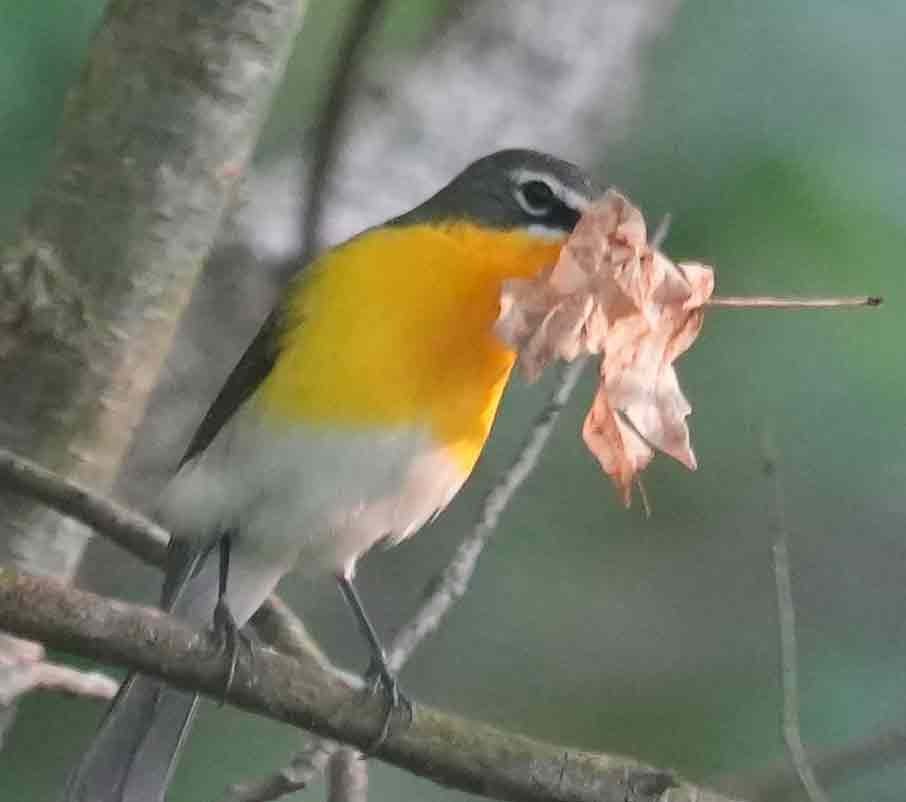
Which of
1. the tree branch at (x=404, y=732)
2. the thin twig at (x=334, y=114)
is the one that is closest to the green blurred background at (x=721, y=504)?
the thin twig at (x=334, y=114)

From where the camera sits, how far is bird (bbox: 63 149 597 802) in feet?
6.52

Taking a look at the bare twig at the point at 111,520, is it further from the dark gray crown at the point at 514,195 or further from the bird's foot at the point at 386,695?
the dark gray crown at the point at 514,195

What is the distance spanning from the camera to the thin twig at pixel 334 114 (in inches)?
79.4

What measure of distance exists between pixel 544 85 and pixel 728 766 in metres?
1.33

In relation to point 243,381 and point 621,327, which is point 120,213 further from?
point 621,327

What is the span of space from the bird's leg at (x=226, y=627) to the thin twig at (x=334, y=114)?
48 cm

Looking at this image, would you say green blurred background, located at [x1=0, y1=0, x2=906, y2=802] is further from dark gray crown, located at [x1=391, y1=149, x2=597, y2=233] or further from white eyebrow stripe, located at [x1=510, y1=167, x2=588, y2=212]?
white eyebrow stripe, located at [x1=510, y1=167, x2=588, y2=212]

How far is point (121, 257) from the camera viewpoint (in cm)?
218

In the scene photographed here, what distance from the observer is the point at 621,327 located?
1.64 m

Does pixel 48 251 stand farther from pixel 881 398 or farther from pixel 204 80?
pixel 881 398

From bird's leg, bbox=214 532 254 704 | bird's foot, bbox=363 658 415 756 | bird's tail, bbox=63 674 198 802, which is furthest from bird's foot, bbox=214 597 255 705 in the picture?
bird's tail, bbox=63 674 198 802

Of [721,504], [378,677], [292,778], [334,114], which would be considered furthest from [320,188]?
[721,504]

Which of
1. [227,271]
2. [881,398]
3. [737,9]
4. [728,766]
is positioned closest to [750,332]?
[881,398]

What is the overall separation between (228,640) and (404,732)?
0.21 metres
